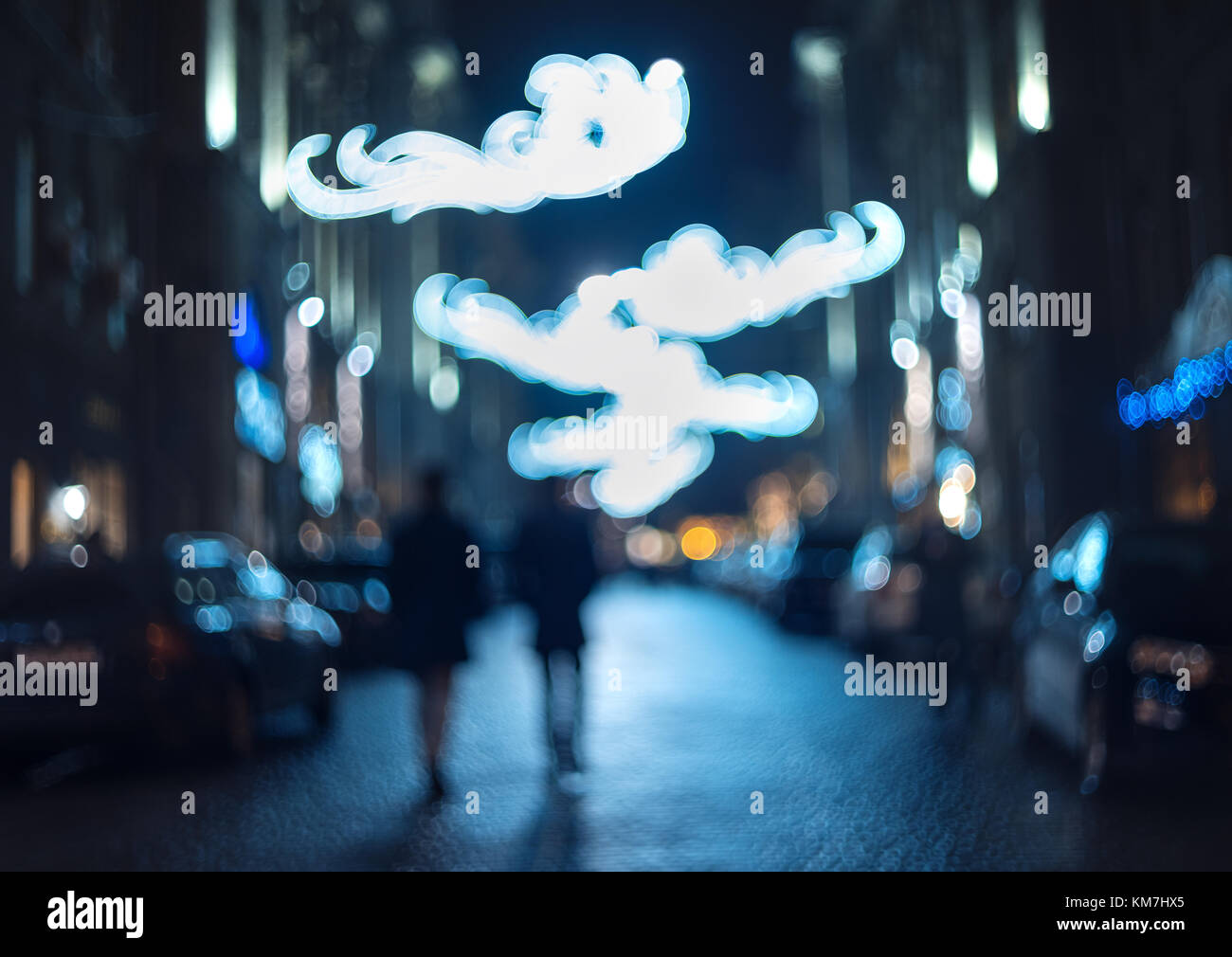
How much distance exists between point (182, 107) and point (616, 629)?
1321cm

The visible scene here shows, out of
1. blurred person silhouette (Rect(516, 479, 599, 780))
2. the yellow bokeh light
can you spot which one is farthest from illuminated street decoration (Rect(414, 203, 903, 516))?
the yellow bokeh light

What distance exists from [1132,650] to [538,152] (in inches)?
199

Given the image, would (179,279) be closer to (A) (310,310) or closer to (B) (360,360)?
(A) (310,310)

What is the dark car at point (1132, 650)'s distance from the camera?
7359 millimetres

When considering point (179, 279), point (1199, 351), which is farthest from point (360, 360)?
point (1199, 351)

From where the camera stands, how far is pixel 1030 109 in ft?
87.5

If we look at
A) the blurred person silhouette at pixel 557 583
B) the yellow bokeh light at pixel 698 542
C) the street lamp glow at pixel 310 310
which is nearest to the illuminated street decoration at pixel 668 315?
the blurred person silhouette at pixel 557 583

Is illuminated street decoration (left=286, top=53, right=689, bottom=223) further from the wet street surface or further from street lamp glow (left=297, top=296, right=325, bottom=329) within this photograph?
street lamp glow (left=297, top=296, right=325, bottom=329)

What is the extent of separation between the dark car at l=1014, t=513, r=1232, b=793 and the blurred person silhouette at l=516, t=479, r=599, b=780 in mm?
3162

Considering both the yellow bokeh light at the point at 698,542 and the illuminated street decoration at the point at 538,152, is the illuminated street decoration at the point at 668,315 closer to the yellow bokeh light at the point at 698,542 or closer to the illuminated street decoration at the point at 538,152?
the illuminated street decoration at the point at 538,152

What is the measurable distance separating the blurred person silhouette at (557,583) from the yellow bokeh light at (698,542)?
95.0 meters

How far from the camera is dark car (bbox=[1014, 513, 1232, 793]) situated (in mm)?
7359

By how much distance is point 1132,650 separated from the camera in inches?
303
